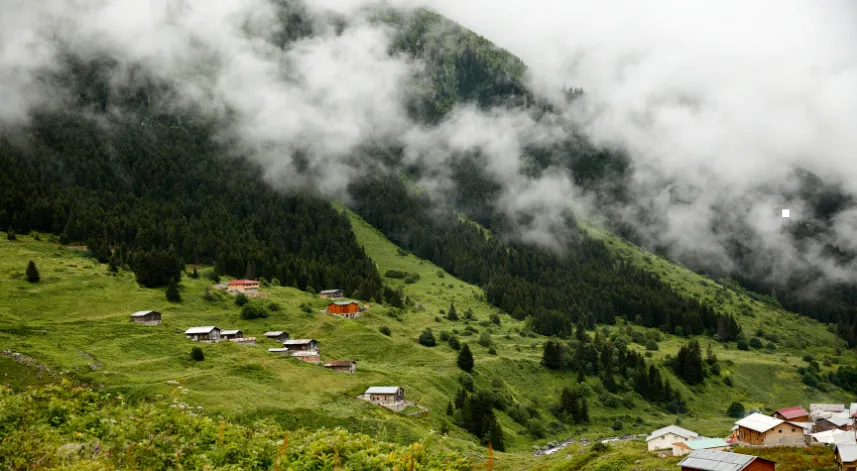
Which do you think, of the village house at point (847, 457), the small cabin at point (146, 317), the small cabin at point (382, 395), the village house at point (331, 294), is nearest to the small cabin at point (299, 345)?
the small cabin at point (382, 395)

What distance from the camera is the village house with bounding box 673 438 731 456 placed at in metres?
82.7

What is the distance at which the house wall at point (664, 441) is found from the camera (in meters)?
90.8

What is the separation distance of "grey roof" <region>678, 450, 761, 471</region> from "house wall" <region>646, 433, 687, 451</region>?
30.9 meters

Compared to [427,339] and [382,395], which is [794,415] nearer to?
[427,339]

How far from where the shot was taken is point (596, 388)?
155m

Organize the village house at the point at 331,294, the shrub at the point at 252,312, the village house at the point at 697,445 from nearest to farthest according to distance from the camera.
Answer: the village house at the point at 697,445
the shrub at the point at 252,312
the village house at the point at 331,294

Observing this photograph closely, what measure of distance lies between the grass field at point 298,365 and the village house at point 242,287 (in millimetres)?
6389

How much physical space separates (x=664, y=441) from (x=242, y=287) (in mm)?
102543

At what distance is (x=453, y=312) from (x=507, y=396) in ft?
199

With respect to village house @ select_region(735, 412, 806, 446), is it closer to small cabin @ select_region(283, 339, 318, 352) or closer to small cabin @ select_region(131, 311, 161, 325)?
small cabin @ select_region(283, 339, 318, 352)

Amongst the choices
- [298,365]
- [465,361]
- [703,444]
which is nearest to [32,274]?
[298,365]

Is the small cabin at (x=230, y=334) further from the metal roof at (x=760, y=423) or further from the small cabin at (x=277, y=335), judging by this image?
the metal roof at (x=760, y=423)

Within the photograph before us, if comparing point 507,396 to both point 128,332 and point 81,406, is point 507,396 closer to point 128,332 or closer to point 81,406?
point 128,332

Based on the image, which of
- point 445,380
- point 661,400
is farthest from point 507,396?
point 661,400
